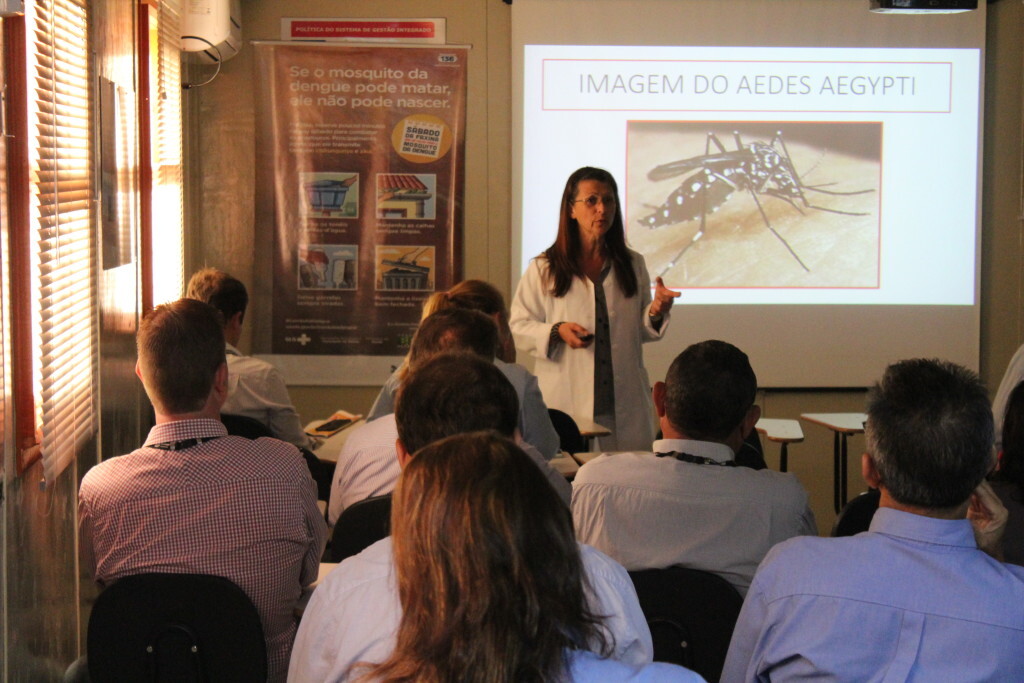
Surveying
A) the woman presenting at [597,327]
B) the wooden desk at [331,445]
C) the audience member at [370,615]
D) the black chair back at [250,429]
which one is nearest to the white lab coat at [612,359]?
the woman presenting at [597,327]

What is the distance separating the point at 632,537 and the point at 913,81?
167 inches

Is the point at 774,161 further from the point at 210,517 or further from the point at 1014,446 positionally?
the point at 210,517

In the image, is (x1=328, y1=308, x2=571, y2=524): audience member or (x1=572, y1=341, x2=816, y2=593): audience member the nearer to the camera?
(x1=572, y1=341, x2=816, y2=593): audience member

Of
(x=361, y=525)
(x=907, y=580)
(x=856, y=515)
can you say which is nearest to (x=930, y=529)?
(x=907, y=580)

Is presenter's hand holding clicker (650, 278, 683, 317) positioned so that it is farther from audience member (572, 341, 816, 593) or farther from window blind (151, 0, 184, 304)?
window blind (151, 0, 184, 304)

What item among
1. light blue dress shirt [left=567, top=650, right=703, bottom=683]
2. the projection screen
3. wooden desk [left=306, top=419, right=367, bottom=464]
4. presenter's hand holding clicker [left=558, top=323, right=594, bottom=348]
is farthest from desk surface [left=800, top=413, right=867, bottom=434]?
light blue dress shirt [left=567, top=650, right=703, bottom=683]

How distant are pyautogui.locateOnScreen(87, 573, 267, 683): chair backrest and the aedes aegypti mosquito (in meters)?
3.94

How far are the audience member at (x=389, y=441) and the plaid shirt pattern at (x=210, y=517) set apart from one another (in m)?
0.37

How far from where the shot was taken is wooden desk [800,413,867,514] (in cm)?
436

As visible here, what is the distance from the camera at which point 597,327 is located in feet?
13.7

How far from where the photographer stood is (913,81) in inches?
216

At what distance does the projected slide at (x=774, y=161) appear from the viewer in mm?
5465

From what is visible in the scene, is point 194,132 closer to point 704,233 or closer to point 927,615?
point 704,233

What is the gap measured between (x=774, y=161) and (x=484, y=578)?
16.0 ft
